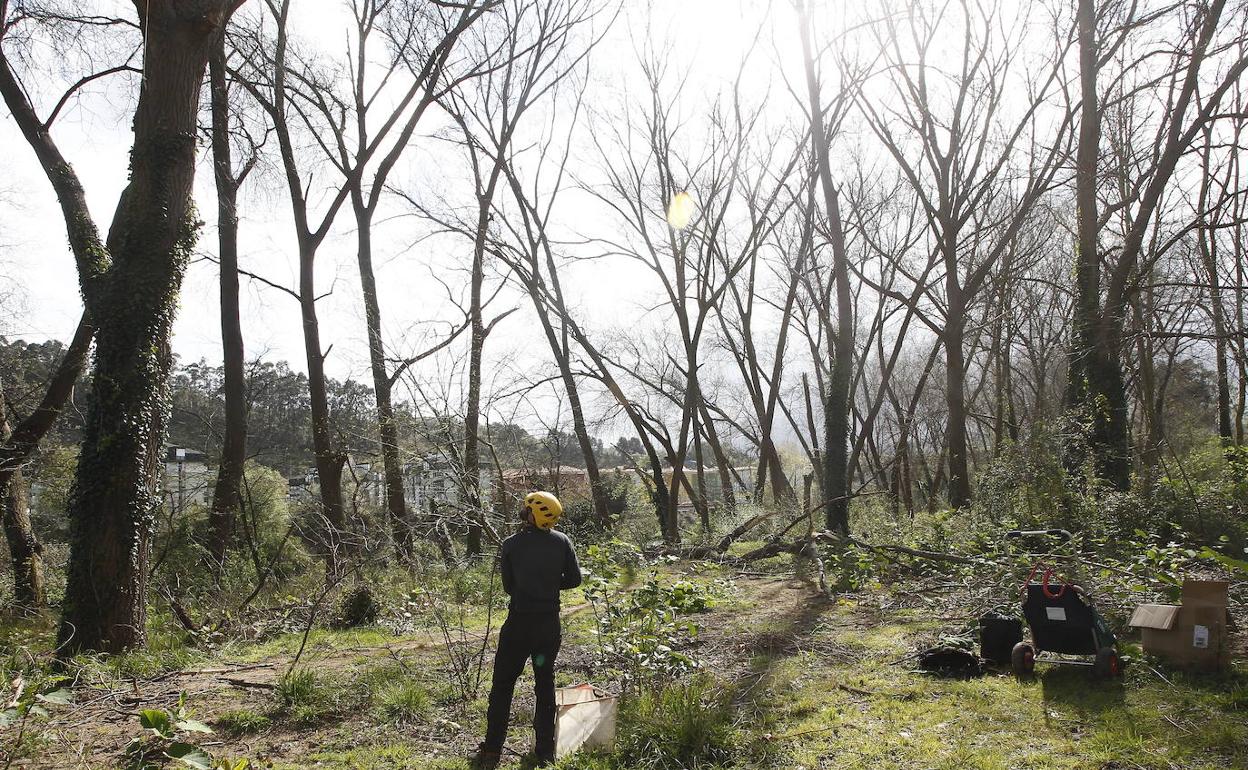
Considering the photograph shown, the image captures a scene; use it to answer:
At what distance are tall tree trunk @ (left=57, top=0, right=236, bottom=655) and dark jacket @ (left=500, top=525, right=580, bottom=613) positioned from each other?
4.83 m

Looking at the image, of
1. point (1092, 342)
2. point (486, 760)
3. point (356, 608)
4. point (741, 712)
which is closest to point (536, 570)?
point (486, 760)

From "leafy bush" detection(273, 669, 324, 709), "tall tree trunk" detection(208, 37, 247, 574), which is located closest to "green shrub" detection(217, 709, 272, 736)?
"leafy bush" detection(273, 669, 324, 709)

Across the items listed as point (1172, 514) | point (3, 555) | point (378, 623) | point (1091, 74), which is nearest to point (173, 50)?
point (378, 623)

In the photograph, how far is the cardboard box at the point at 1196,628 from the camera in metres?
4.79

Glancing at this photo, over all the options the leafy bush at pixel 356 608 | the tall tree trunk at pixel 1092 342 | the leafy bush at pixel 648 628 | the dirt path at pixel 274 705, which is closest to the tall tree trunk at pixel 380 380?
the leafy bush at pixel 356 608

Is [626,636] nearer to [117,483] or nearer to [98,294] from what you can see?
[117,483]

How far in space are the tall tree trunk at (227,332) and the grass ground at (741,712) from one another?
6328 mm

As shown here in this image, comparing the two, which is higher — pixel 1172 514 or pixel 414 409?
pixel 414 409

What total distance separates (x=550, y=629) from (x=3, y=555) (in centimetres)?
1418

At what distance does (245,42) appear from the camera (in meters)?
13.9

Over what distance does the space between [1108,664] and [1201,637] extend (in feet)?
1.97

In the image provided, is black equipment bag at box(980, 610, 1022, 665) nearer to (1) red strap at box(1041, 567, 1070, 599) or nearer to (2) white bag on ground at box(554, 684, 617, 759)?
(1) red strap at box(1041, 567, 1070, 599)

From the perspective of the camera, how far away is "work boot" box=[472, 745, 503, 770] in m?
4.42

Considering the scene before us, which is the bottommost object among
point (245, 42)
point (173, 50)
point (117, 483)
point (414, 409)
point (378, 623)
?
point (378, 623)
